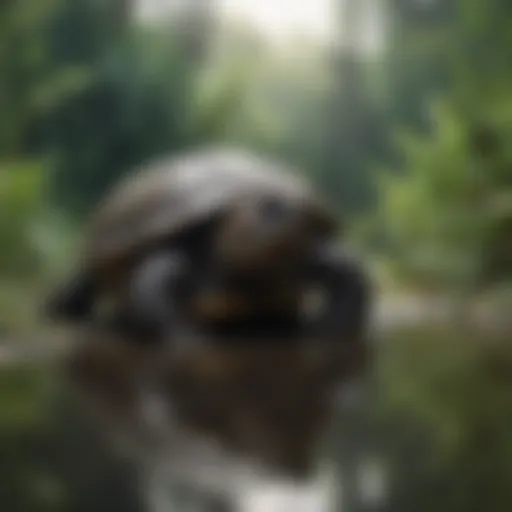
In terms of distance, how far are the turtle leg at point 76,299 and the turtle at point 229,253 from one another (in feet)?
0.08

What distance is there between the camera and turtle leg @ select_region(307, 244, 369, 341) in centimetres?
97

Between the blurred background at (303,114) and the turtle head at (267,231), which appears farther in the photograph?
the blurred background at (303,114)

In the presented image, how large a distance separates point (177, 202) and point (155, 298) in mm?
161

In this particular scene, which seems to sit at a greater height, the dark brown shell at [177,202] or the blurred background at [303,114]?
the blurred background at [303,114]

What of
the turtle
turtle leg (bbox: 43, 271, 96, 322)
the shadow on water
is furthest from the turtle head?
the shadow on water

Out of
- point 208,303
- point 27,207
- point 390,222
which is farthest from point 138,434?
point 390,222

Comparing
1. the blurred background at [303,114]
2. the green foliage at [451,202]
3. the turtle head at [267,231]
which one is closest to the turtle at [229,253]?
the turtle head at [267,231]

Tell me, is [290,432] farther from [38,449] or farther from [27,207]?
[27,207]

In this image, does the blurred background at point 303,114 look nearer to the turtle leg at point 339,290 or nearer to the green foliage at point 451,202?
the green foliage at point 451,202

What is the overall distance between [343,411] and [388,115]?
104 centimetres

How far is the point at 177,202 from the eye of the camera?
1045 millimetres

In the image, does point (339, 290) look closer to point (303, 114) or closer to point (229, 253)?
point (229, 253)

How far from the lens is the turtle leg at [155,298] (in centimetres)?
91

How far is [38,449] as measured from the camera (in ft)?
1.28
